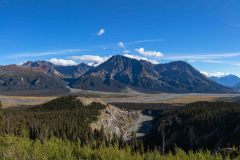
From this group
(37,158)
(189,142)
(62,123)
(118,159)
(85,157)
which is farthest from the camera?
(62,123)

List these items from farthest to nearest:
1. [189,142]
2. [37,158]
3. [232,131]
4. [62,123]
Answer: [62,123], [189,142], [232,131], [37,158]

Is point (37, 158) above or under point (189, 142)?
above

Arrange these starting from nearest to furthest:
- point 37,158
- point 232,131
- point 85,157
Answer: point 37,158, point 85,157, point 232,131

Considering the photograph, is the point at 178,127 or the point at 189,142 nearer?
the point at 189,142

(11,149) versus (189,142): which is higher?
(11,149)

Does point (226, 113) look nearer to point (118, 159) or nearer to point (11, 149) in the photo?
point (118, 159)

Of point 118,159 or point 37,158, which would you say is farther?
point 118,159

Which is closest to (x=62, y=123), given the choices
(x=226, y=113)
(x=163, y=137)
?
(x=163, y=137)

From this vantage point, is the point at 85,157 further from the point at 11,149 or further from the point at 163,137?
the point at 163,137

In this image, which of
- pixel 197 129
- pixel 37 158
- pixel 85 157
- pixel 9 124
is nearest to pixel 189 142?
pixel 197 129
